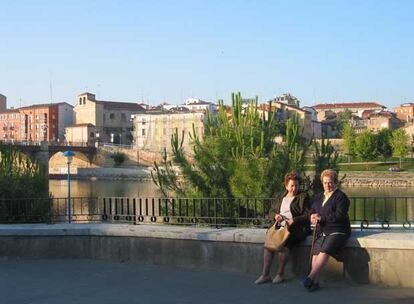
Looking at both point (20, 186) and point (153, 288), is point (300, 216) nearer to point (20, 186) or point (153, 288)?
point (153, 288)

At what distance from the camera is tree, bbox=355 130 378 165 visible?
8238 cm

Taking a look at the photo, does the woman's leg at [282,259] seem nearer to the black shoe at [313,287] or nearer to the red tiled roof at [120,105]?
the black shoe at [313,287]

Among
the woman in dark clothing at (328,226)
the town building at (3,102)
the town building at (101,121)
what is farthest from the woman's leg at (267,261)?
the town building at (3,102)

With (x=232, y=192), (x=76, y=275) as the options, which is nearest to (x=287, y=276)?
(x=76, y=275)

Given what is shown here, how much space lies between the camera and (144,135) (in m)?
131

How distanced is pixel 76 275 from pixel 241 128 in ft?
30.9

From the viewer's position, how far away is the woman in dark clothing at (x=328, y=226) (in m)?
6.69

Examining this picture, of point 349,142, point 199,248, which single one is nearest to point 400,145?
point 349,142

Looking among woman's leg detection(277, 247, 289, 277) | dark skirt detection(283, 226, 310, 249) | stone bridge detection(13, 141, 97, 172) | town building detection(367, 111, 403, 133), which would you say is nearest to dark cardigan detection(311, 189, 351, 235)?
dark skirt detection(283, 226, 310, 249)

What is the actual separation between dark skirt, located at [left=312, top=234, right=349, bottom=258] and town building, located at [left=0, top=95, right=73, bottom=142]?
14484 cm

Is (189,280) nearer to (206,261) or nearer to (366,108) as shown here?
(206,261)

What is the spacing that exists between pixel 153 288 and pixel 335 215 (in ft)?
7.64

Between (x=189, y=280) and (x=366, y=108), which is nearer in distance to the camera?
(x=189, y=280)

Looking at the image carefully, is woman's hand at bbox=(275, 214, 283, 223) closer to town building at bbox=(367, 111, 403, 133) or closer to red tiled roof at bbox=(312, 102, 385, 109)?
town building at bbox=(367, 111, 403, 133)
